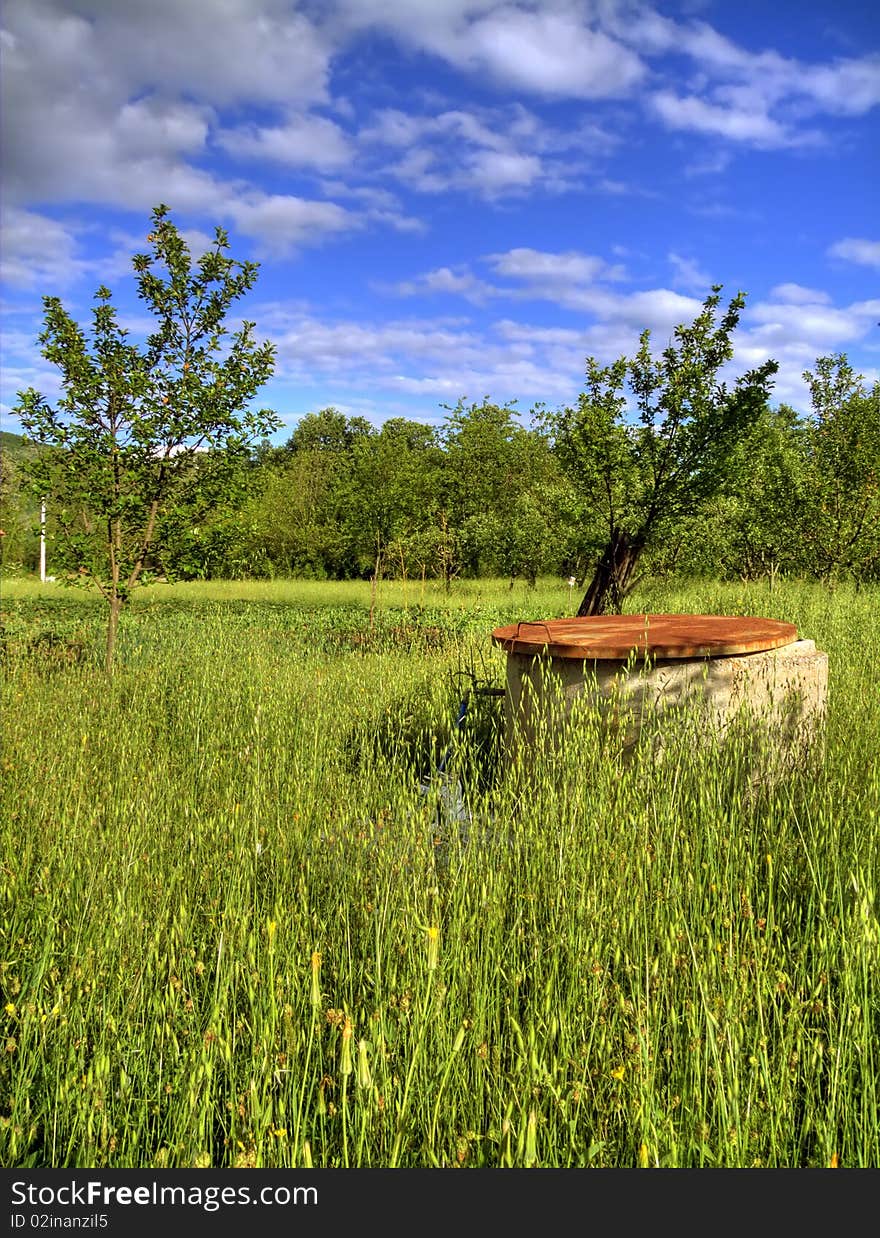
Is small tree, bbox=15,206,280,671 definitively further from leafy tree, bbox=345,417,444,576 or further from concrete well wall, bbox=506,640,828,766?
leafy tree, bbox=345,417,444,576

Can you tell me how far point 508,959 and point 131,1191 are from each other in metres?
1.29

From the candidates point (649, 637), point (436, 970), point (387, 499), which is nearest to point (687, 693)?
point (649, 637)

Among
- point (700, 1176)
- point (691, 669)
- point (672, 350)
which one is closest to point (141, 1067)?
point (700, 1176)

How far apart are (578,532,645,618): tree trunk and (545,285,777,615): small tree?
0.02 metres

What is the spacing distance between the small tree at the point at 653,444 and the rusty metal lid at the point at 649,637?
6.23 meters

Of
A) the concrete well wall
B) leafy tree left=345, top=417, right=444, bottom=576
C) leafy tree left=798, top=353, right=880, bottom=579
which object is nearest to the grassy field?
the concrete well wall

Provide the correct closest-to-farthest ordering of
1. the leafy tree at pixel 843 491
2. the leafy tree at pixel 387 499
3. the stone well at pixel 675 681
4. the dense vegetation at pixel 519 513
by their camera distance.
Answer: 1. the stone well at pixel 675 681
2. the dense vegetation at pixel 519 513
3. the leafy tree at pixel 843 491
4. the leafy tree at pixel 387 499

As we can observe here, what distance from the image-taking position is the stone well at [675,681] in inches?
175

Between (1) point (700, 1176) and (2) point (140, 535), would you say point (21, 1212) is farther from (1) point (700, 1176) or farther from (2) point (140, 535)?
(2) point (140, 535)

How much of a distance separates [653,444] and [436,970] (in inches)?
479

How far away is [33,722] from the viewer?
636cm

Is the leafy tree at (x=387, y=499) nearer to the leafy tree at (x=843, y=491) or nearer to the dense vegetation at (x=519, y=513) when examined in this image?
the dense vegetation at (x=519, y=513)

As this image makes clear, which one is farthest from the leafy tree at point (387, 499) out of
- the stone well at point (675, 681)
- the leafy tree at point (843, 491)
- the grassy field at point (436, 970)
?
the grassy field at point (436, 970)

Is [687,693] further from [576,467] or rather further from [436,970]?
[576,467]
